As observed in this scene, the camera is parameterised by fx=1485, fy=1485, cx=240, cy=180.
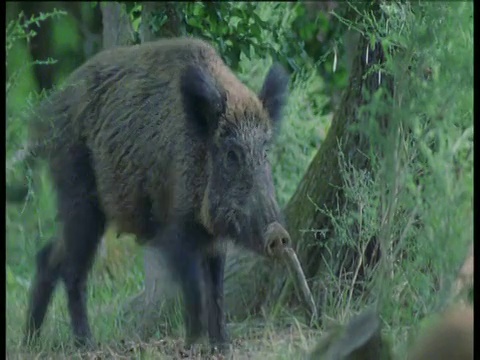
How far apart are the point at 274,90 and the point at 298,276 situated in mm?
516

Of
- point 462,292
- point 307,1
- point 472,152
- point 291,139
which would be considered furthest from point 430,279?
point 307,1

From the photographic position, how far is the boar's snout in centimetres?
401

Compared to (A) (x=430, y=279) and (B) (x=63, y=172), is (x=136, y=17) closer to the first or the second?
(B) (x=63, y=172)

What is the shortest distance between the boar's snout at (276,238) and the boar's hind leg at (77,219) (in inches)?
18.4

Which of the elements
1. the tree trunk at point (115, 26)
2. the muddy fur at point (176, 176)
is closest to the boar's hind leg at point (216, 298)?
the muddy fur at point (176, 176)

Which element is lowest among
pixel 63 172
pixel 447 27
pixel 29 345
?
pixel 29 345

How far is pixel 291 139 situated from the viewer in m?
4.18

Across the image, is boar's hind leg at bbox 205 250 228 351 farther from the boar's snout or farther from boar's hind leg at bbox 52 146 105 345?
boar's hind leg at bbox 52 146 105 345

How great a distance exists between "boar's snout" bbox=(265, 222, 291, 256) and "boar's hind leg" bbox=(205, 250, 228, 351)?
0.48 ft

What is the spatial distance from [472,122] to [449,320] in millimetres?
513

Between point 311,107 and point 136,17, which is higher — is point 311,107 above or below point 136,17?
below

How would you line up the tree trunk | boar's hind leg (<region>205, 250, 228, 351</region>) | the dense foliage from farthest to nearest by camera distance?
the tree trunk → boar's hind leg (<region>205, 250, 228, 351</region>) → the dense foliage

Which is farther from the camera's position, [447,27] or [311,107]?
[311,107]

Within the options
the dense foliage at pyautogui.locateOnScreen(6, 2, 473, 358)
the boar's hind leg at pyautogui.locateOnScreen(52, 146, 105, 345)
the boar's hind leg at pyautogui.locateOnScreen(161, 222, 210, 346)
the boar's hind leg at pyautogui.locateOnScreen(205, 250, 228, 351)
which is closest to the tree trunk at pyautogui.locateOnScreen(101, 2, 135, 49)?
the dense foliage at pyautogui.locateOnScreen(6, 2, 473, 358)
